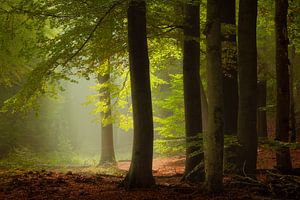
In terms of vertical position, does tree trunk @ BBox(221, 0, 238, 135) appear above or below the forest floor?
above

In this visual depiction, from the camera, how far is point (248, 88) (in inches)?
354

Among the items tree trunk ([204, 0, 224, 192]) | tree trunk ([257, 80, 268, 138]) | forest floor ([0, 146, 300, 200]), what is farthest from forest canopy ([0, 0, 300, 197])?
tree trunk ([257, 80, 268, 138])

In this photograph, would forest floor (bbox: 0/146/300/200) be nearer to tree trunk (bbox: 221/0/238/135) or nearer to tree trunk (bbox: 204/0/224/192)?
tree trunk (bbox: 204/0/224/192)

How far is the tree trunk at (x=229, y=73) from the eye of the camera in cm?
1026

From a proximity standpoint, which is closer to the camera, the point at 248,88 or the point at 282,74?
Result: the point at 248,88

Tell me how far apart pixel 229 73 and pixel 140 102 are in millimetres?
3020

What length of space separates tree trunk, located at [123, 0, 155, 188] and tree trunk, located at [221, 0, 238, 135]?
2.42 meters

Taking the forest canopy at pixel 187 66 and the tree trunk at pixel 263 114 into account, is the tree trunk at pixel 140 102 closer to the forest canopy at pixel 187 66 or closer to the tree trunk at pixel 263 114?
the forest canopy at pixel 187 66

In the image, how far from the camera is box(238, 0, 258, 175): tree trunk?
8.86 m

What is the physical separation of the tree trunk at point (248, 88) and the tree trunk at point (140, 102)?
2.22m

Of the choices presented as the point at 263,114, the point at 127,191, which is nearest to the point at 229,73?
the point at 127,191

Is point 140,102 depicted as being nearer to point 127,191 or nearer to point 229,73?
point 127,191

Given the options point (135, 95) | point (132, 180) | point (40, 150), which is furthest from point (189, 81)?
point (40, 150)

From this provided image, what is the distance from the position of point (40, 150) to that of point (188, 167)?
2165 centimetres
